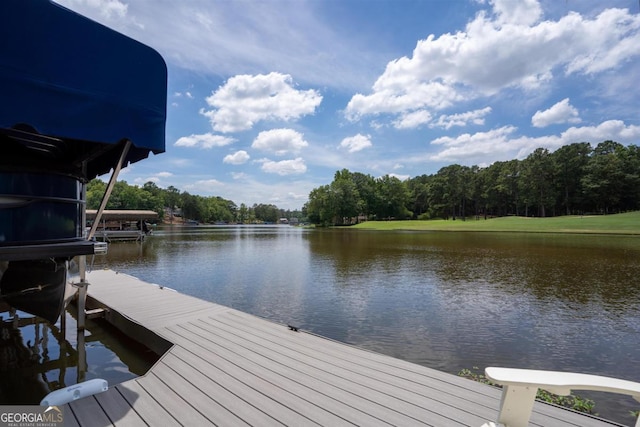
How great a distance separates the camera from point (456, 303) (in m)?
8.89

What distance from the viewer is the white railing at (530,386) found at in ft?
5.34

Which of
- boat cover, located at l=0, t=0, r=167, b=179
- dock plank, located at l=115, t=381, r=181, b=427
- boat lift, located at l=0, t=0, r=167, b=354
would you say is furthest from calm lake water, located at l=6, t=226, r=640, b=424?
boat cover, located at l=0, t=0, r=167, b=179

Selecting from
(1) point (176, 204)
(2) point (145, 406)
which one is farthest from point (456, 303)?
(1) point (176, 204)

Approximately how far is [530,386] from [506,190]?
7811 cm

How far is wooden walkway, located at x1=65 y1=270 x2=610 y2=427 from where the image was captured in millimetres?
2604

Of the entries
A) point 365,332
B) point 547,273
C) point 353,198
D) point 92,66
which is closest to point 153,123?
point 92,66

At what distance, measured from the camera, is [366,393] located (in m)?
3.01

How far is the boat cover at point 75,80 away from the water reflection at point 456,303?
5088 millimetres

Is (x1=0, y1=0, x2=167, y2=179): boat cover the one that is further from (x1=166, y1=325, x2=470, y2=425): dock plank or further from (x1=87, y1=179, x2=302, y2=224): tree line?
(x1=87, y1=179, x2=302, y2=224): tree line

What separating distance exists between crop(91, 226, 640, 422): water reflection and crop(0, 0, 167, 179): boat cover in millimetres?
5088

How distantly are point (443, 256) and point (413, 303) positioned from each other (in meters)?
10.8

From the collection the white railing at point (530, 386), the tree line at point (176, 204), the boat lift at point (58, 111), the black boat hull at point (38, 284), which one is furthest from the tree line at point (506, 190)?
the white railing at point (530, 386)

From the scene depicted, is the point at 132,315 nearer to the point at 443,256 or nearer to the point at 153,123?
the point at 153,123

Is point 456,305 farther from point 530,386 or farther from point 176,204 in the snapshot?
point 176,204
